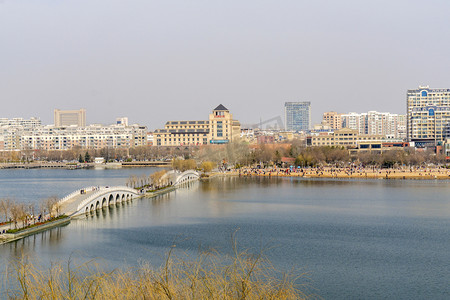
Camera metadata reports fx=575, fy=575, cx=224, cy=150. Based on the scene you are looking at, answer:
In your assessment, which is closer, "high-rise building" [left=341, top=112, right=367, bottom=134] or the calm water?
the calm water

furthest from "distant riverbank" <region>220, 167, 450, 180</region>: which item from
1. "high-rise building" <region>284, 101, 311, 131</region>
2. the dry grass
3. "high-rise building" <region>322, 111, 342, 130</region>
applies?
"high-rise building" <region>284, 101, 311, 131</region>

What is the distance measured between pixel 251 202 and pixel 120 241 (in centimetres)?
1219

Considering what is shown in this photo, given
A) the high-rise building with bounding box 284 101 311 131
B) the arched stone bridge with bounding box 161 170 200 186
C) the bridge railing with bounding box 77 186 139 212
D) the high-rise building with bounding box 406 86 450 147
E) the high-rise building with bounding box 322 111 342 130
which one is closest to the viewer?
the bridge railing with bounding box 77 186 139 212

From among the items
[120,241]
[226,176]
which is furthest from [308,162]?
[120,241]

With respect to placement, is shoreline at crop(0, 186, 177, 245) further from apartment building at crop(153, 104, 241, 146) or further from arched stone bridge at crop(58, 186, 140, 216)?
apartment building at crop(153, 104, 241, 146)

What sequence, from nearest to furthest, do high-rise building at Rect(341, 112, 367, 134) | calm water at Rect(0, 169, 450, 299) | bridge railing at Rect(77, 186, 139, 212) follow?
calm water at Rect(0, 169, 450, 299)
bridge railing at Rect(77, 186, 139, 212)
high-rise building at Rect(341, 112, 367, 134)

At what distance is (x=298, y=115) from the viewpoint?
18525 cm

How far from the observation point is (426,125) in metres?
72.5

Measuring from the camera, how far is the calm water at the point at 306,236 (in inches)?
547

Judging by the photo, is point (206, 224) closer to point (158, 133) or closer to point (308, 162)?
point (308, 162)

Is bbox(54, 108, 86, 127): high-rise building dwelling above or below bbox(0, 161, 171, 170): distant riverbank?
above

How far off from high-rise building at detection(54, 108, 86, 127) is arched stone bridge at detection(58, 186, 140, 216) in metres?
122

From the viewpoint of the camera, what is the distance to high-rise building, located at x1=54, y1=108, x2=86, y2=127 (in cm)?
14762

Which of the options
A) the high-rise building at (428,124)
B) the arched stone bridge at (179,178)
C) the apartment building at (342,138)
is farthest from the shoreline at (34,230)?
the apartment building at (342,138)
